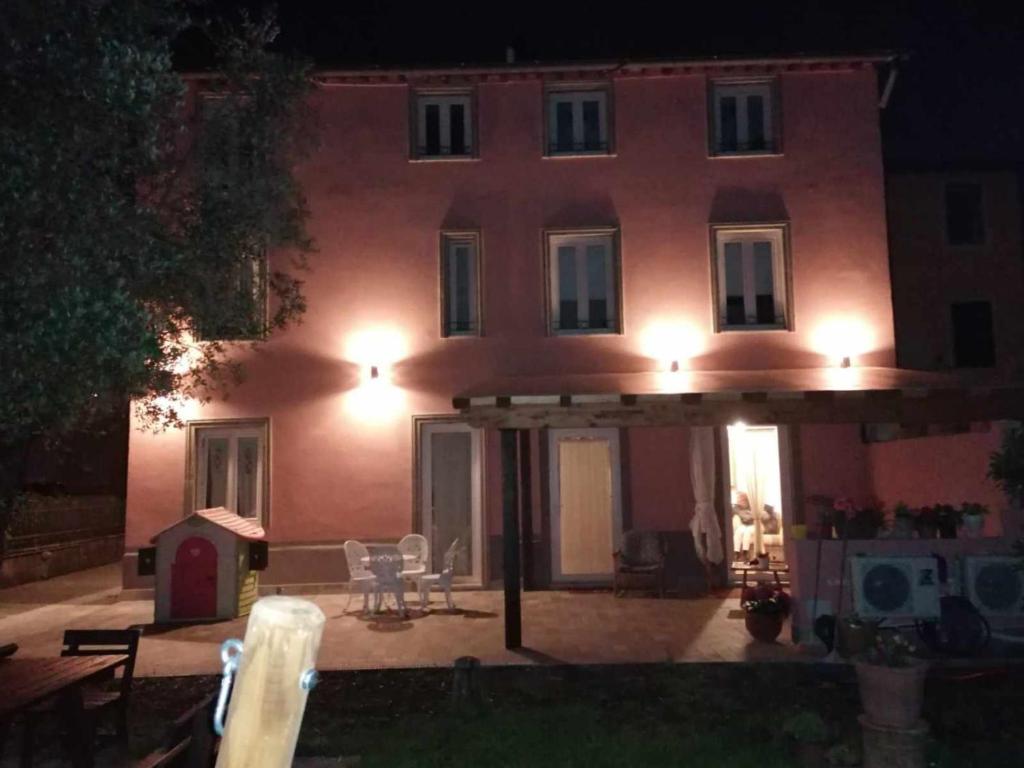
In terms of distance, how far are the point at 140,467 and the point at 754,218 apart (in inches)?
382

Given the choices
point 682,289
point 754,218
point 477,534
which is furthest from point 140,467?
point 754,218

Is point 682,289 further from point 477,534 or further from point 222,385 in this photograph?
point 222,385

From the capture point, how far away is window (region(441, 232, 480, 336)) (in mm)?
12438

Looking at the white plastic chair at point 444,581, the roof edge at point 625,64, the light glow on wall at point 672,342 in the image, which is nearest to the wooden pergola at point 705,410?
the white plastic chair at point 444,581

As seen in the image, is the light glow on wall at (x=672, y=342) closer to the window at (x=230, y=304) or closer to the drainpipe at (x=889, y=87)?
the drainpipe at (x=889, y=87)

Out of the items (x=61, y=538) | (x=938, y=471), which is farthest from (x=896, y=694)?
(x=61, y=538)

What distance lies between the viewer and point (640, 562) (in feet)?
38.1

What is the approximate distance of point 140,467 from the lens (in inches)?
A: 476

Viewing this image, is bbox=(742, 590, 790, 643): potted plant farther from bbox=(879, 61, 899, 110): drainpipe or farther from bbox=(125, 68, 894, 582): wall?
bbox=(879, 61, 899, 110): drainpipe

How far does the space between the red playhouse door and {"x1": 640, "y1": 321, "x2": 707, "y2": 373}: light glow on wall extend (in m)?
6.54

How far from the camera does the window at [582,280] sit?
12.5m

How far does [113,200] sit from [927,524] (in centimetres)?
798

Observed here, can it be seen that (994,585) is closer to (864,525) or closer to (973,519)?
(973,519)

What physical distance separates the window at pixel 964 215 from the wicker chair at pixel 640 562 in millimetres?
11782
